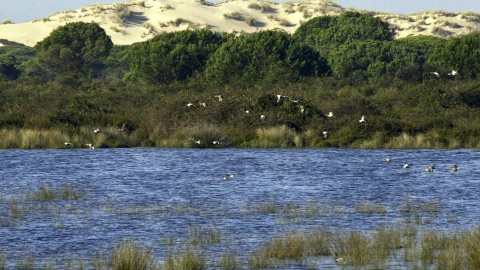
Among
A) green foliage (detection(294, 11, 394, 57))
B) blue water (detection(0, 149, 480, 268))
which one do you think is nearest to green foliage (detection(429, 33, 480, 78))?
green foliage (detection(294, 11, 394, 57))

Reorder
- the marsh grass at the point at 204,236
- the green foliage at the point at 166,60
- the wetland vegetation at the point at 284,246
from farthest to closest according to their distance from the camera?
the green foliage at the point at 166,60, the marsh grass at the point at 204,236, the wetland vegetation at the point at 284,246

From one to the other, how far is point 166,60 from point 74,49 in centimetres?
1896

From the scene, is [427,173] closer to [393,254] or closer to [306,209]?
[306,209]

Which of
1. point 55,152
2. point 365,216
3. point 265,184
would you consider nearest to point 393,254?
point 365,216

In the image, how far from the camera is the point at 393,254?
1878 centimetres

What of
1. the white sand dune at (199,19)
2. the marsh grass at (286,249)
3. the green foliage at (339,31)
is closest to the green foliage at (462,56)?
the green foliage at (339,31)

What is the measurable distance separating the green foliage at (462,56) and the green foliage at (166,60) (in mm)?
20720

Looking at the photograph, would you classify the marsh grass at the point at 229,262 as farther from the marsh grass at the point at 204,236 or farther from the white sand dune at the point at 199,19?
the white sand dune at the point at 199,19

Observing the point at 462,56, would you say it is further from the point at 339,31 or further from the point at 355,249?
the point at 355,249

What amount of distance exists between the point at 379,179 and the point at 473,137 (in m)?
14.6

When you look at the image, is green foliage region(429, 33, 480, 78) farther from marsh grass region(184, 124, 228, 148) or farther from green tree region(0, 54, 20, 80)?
green tree region(0, 54, 20, 80)

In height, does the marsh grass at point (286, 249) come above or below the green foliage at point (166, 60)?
below

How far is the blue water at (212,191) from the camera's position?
21.9 m

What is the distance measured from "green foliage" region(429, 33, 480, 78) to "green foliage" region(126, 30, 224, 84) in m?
20.7
